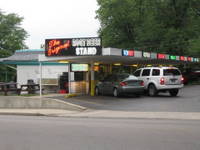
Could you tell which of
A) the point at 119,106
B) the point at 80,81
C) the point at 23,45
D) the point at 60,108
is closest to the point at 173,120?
the point at 119,106

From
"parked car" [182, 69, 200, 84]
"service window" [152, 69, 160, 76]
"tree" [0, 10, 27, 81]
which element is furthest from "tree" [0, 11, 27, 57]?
"service window" [152, 69, 160, 76]

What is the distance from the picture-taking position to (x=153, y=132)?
9.59 meters

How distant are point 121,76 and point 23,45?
157 ft

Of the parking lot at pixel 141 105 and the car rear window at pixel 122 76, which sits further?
the car rear window at pixel 122 76

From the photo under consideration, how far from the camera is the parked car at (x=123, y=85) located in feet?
67.7

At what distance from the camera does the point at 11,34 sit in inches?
2510

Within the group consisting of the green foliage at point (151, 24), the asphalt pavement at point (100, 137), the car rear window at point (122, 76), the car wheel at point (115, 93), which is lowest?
the asphalt pavement at point (100, 137)

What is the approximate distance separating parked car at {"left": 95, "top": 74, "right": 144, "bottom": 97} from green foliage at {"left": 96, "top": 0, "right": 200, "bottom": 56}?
2224cm

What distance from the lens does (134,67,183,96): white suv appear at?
68.3 feet

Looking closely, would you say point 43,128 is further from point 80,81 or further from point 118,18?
point 118,18

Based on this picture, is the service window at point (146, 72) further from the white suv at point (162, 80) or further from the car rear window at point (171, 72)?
the car rear window at point (171, 72)

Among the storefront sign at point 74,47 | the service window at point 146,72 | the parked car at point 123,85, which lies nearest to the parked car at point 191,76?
the service window at point 146,72

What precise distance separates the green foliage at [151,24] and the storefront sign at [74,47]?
2474cm

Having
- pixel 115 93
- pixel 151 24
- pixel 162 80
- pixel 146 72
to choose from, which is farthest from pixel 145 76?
pixel 151 24
